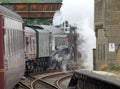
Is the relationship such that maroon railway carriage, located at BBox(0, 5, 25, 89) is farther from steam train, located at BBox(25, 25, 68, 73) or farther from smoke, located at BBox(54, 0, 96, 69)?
smoke, located at BBox(54, 0, 96, 69)

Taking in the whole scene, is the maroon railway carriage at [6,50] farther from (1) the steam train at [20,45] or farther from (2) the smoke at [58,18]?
(2) the smoke at [58,18]

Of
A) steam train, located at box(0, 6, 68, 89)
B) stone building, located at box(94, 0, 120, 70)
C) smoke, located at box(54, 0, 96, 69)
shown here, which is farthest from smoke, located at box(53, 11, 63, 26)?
stone building, located at box(94, 0, 120, 70)

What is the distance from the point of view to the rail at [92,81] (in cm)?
1273

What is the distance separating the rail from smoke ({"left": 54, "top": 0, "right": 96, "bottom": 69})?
49.5ft

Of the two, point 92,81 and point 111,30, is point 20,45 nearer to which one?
point 92,81

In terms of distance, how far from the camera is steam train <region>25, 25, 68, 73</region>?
87.4ft

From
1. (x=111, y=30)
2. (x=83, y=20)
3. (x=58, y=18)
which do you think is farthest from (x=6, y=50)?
(x=58, y=18)

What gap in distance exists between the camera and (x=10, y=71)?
458 inches

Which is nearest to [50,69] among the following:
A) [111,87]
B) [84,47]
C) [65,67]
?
[65,67]

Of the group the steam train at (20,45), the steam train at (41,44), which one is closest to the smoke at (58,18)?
the steam train at (41,44)

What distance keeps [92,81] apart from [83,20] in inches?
786

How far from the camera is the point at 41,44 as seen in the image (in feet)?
98.9

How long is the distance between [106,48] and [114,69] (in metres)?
1.69

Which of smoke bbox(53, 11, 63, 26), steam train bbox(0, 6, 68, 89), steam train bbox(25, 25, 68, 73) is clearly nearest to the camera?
steam train bbox(0, 6, 68, 89)
